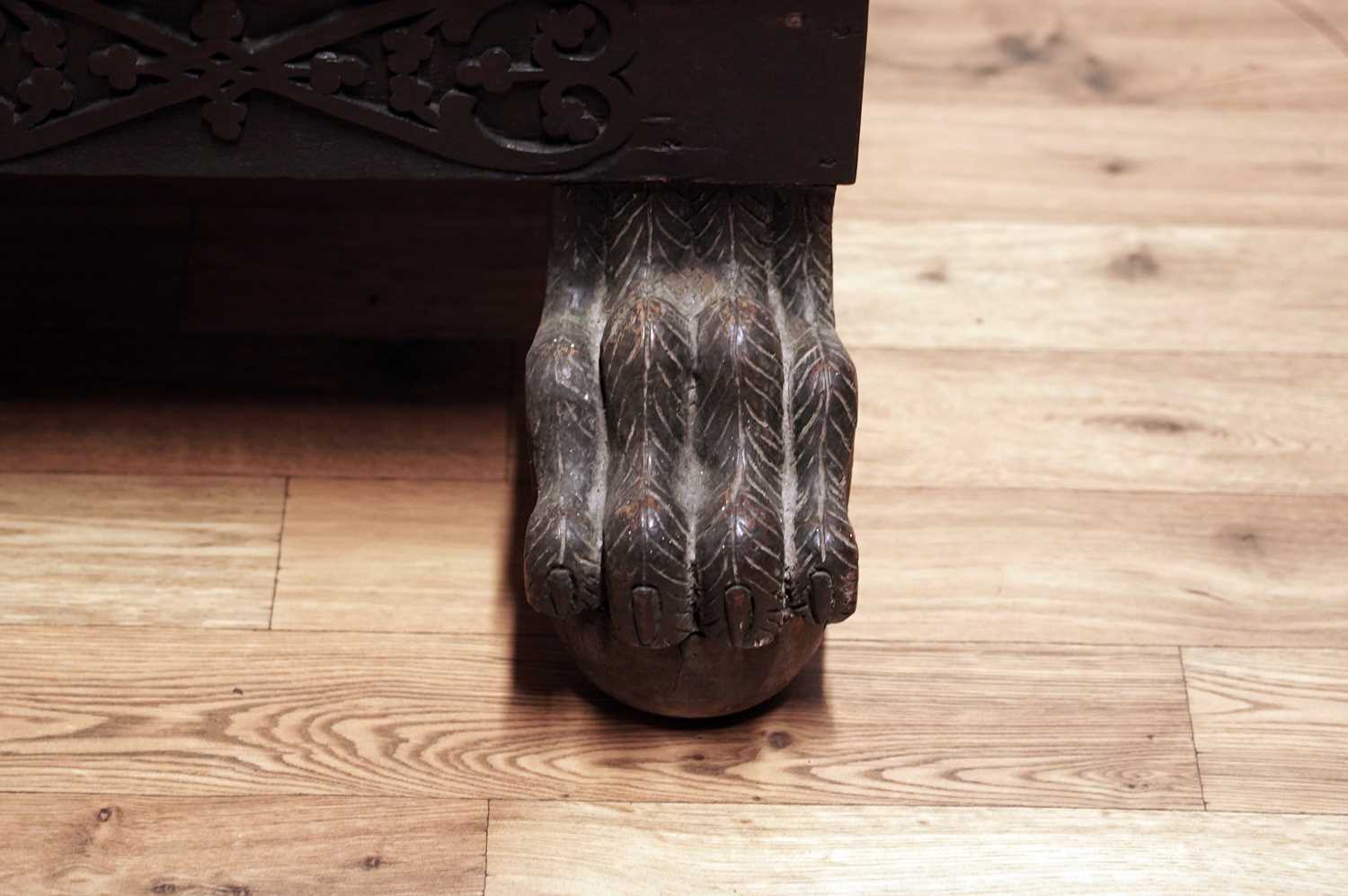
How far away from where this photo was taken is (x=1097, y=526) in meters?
1.35

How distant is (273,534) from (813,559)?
Result: 422mm

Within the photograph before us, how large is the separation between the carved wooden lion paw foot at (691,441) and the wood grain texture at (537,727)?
0.05 m

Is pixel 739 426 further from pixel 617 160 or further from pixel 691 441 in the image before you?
pixel 617 160

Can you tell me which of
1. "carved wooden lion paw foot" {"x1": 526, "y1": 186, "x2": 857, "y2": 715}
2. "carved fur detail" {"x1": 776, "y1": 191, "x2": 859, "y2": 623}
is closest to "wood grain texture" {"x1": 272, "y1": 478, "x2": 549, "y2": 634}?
"carved wooden lion paw foot" {"x1": 526, "y1": 186, "x2": 857, "y2": 715}

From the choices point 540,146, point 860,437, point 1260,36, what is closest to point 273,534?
point 540,146

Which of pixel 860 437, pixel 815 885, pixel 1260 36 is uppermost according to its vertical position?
pixel 1260 36

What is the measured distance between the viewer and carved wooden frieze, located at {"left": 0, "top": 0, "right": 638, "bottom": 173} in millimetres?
1149

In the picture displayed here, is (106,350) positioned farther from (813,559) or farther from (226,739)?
(813,559)

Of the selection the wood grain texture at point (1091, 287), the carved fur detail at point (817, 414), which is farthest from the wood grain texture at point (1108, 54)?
the carved fur detail at point (817, 414)

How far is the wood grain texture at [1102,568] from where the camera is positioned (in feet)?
4.20

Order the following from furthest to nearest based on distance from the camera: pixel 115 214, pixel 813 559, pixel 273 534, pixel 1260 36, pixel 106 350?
pixel 1260 36 < pixel 115 214 < pixel 106 350 < pixel 273 534 < pixel 813 559

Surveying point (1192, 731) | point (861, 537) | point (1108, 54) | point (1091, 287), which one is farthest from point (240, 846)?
point (1108, 54)

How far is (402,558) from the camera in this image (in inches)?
51.1

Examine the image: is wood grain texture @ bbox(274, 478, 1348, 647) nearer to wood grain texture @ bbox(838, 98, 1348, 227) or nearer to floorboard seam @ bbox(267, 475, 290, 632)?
floorboard seam @ bbox(267, 475, 290, 632)
